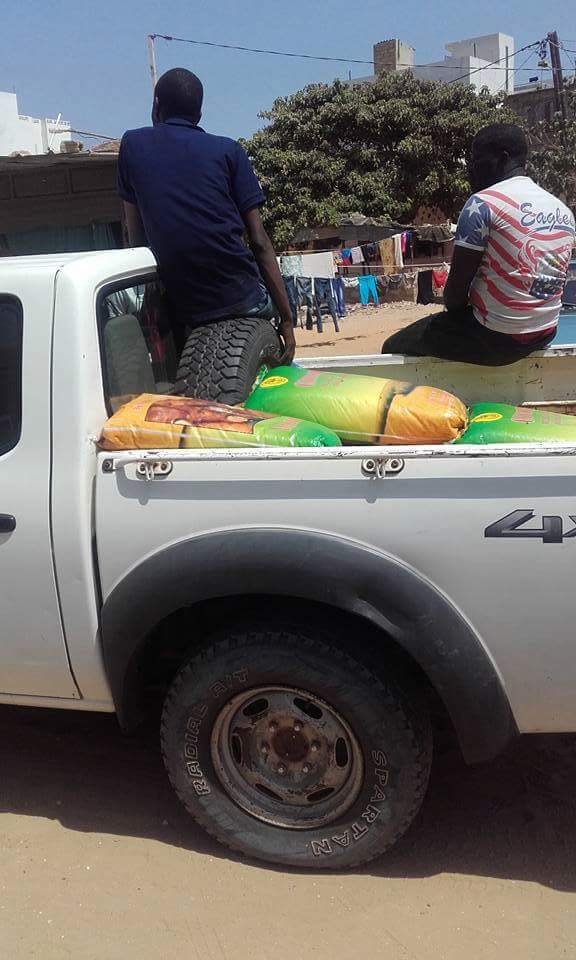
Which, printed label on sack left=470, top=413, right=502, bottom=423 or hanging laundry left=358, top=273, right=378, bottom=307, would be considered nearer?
printed label on sack left=470, top=413, right=502, bottom=423

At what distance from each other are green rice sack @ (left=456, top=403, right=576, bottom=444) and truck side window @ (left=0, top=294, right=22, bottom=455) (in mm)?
1326

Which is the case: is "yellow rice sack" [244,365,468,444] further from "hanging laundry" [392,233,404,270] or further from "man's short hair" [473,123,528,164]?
"hanging laundry" [392,233,404,270]

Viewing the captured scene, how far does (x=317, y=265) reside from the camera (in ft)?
58.0

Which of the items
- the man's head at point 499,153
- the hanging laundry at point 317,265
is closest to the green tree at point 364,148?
the hanging laundry at point 317,265

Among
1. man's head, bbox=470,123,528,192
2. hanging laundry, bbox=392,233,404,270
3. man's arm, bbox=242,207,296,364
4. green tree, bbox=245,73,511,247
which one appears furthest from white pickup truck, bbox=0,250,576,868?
green tree, bbox=245,73,511,247

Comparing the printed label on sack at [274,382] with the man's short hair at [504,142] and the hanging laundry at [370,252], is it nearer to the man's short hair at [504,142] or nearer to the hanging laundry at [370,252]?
the man's short hair at [504,142]

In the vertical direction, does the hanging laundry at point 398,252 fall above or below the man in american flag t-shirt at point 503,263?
above

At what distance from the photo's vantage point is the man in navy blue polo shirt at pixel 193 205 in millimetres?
3102

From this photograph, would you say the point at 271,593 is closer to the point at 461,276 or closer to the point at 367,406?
the point at 367,406

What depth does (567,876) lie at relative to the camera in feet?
8.27

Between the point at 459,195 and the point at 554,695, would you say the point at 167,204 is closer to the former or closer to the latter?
the point at 554,695

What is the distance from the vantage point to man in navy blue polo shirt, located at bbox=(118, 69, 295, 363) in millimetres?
3102

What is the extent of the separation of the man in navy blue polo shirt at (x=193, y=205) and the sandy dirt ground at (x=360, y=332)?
1205 cm

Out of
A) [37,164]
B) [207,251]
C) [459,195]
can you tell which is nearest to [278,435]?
[207,251]
